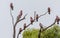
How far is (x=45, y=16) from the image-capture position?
4.88 feet

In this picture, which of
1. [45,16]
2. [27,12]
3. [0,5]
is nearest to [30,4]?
[27,12]

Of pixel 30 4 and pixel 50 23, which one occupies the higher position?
pixel 30 4

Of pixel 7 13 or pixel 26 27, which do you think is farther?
pixel 7 13

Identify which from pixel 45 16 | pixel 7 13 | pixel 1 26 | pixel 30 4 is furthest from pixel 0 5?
pixel 45 16

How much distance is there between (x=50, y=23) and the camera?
1448 mm

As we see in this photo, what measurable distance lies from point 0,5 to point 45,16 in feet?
1.60

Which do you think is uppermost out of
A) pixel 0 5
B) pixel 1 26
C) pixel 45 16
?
pixel 0 5

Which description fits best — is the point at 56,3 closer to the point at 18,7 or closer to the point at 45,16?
A: the point at 45,16

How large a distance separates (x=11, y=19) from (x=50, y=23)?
413mm

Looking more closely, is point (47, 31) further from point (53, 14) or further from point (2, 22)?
point (2, 22)

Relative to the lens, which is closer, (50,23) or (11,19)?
(50,23)

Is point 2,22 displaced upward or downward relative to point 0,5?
downward

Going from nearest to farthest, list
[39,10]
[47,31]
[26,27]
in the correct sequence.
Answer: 1. [47,31]
2. [26,27]
3. [39,10]

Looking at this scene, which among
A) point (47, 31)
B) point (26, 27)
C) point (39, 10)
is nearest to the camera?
point (47, 31)
